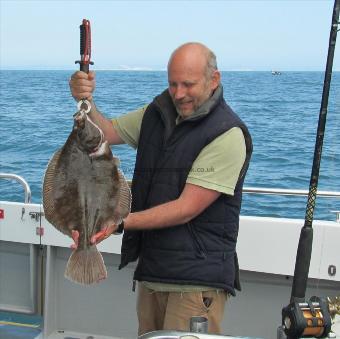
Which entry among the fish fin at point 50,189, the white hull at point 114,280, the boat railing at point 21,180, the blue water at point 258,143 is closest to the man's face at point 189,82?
the fish fin at point 50,189

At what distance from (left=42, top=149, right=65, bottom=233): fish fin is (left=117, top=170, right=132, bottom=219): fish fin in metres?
0.30

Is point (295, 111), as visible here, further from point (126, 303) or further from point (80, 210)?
point (80, 210)

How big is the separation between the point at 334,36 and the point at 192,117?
1051 mm

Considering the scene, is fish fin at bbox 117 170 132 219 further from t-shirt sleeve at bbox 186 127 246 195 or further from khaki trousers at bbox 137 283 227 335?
khaki trousers at bbox 137 283 227 335

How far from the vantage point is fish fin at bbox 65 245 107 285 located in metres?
2.74

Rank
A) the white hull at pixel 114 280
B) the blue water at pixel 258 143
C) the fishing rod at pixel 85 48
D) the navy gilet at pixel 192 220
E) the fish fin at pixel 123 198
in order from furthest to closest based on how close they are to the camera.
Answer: the blue water at pixel 258 143 < the white hull at pixel 114 280 < the navy gilet at pixel 192 220 < the fish fin at pixel 123 198 < the fishing rod at pixel 85 48

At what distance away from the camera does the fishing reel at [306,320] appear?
93.9 inches

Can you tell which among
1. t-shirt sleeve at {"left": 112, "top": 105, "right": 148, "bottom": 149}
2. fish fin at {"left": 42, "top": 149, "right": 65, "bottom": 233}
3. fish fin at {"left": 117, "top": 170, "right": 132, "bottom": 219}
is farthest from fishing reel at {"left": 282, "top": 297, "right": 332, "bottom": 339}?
t-shirt sleeve at {"left": 112, "top": 105, "right": 148, "bottom": 149}

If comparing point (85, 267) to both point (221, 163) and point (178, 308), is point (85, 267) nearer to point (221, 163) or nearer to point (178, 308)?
point (178, 308)

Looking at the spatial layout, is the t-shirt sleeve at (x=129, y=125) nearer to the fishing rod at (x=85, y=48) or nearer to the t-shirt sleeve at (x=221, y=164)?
the t-shirt sleeve at (x=221, y=164)

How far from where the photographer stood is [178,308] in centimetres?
312

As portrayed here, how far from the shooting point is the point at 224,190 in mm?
2932

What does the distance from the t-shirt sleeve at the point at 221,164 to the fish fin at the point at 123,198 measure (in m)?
0.39

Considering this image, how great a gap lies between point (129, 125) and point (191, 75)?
1.98 feet
